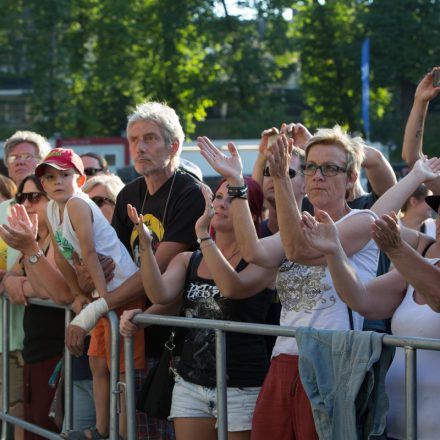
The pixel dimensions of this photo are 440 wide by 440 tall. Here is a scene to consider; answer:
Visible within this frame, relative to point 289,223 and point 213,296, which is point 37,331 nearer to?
point 213,296

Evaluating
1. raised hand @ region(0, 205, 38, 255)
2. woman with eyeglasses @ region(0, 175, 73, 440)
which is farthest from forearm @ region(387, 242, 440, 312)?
woman with eyeglasses @ region(0, 175, 73, 440)

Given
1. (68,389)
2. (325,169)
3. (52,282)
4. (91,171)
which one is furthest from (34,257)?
(325,169)

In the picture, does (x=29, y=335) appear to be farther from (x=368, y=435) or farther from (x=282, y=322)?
(x=368, y=435)

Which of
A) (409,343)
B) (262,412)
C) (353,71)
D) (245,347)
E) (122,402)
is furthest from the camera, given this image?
(353,71)

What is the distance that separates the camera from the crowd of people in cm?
447

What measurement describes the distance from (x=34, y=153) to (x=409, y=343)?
4.66 meters

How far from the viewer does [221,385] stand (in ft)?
16.0

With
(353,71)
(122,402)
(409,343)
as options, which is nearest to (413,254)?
(409,343)

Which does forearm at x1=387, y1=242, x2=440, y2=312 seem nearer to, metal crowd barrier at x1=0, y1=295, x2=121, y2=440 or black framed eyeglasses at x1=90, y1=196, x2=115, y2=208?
metal crowd barrier at x1=0, y1=295, x2=121, y2=440

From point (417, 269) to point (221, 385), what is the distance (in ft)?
3.94

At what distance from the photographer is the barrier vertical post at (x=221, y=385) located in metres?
4.86

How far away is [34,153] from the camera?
8070 mm

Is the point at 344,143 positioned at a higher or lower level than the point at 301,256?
higher

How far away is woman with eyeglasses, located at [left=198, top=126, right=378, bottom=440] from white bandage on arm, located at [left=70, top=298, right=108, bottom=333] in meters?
1.12
